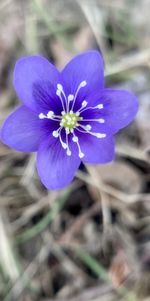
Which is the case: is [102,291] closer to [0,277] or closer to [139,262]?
[139,262]

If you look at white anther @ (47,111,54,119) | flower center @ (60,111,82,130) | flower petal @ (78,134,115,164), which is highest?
white anther @ (47,111,54,119)

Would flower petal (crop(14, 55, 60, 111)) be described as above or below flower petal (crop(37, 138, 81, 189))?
above

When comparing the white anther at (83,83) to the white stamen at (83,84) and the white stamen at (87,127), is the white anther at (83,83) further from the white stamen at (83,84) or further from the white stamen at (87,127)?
the white stamen at (87,127)

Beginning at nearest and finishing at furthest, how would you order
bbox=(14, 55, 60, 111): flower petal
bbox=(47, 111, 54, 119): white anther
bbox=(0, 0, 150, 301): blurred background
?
bbox=(14, 55, 60, 111): flower petal
bbox=(47, 111, 54, 119): white anther
bbox=(0, 0, 150, 301): blurred background

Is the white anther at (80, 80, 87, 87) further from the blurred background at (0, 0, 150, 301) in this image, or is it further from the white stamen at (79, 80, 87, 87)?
the blurred background at (0, 0, 150, 301)

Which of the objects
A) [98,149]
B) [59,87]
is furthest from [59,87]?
[98,149]

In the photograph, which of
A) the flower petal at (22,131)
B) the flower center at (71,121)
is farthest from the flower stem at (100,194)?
the flower petal at (22,131)

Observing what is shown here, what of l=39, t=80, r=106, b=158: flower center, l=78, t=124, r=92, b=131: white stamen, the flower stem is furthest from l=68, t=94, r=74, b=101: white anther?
the flower stem

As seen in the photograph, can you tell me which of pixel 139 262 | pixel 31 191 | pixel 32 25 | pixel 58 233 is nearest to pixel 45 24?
pixel 32 25
